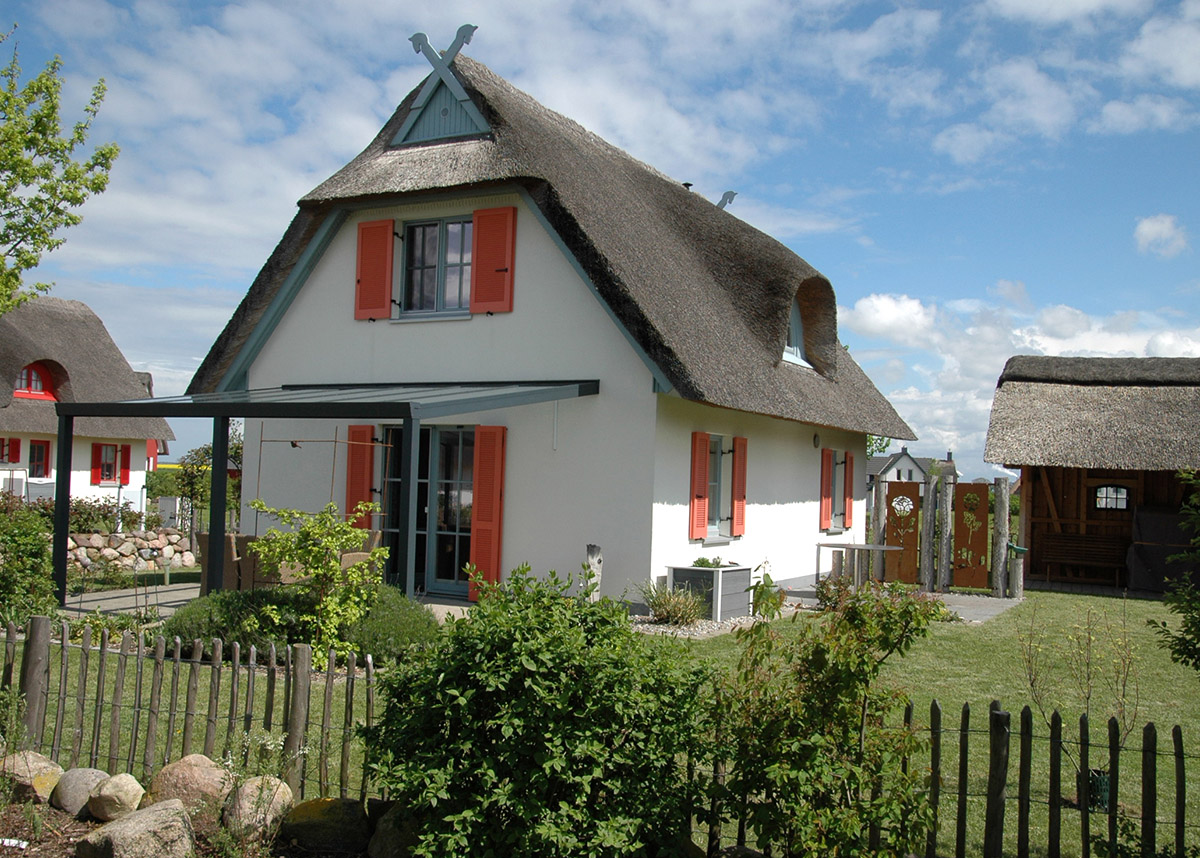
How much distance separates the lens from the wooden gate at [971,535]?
52.1 ft

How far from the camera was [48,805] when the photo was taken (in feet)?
16.2

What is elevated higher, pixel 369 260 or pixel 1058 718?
pixel 369 260

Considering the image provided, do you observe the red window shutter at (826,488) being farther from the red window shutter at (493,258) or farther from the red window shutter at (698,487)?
the red window shutter at (493,258)

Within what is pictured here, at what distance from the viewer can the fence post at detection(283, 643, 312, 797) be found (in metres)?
4.76

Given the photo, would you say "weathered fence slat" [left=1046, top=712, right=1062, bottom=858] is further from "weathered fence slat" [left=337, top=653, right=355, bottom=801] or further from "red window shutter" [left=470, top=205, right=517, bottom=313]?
"red window shutter" [left=470, top=205, right=517, bottom=313]

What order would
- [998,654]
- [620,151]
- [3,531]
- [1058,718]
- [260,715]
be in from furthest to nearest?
[620,151] → [998,654] → [3,531] → [260,715] → [1058,718]

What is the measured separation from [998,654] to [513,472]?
5.47 metres

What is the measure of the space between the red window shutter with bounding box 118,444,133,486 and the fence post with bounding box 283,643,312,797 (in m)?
27.0

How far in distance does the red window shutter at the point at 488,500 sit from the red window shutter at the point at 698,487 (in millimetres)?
2230

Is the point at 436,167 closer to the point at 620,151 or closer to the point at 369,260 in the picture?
the point at 369,260

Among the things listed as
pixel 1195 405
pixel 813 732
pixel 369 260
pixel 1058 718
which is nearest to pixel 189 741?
pixel 813 732

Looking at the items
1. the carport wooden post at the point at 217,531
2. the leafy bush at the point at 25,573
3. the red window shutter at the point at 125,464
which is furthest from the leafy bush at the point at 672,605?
the red window shutter at the point at 125,464

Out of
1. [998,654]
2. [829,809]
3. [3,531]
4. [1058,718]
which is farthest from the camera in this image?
[998,654]

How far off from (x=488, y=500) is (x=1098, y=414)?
11751mm
